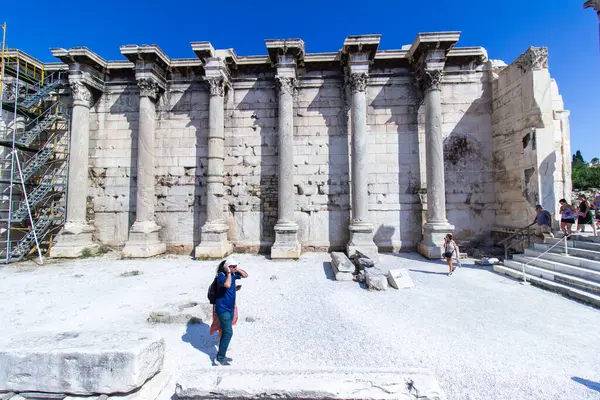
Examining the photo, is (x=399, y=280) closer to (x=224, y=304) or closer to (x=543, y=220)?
(x=224, y=304)

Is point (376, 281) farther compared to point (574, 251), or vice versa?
point (574, 251)

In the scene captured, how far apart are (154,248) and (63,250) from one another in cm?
335

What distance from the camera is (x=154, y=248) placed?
10.6 meters

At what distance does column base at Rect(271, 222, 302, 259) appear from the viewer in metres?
10.1

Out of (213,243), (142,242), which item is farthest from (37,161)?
(213,243)

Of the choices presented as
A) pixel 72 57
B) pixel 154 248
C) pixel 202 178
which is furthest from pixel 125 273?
pixel 72 57

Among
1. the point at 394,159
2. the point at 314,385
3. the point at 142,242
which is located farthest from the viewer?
the point at 394,159

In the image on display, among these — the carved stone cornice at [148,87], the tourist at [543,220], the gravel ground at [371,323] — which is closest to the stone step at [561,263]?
the tourist at [543,220]

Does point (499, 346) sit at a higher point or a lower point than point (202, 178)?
lower

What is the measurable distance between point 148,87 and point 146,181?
3889mm

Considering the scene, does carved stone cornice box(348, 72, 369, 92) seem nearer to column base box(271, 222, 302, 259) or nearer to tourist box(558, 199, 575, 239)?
column base box(271, 222, 302, 259)

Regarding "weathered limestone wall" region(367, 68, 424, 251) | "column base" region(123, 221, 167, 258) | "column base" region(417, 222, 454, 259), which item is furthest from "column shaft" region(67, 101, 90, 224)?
"column base" region(417, 222, 454, 259)

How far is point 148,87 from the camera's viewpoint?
11172mm

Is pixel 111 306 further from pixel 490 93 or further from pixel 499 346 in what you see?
pixel 490 93
